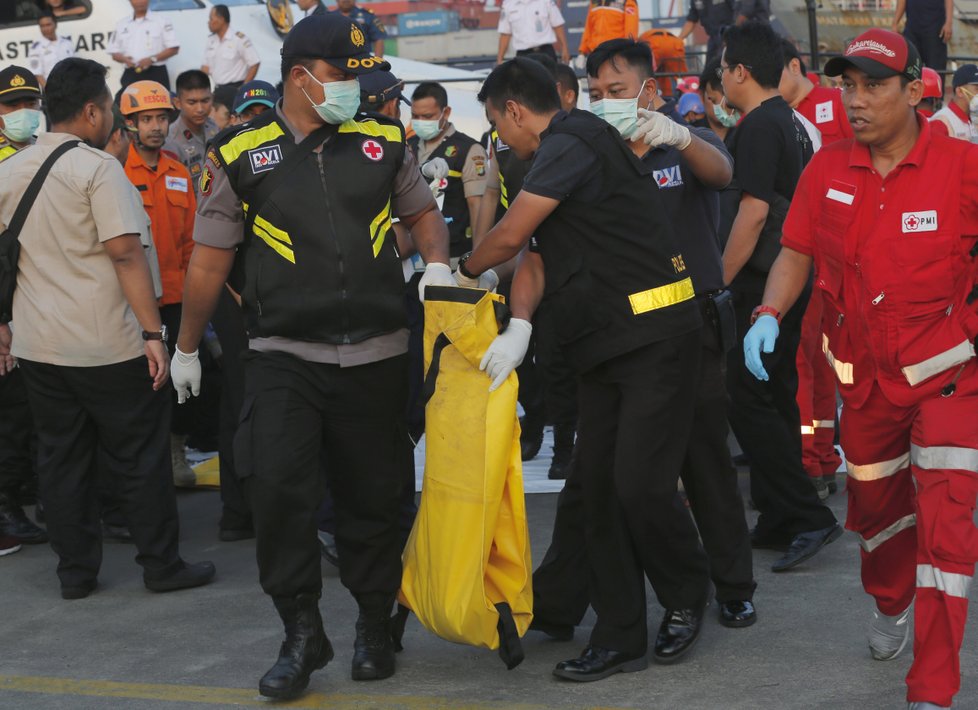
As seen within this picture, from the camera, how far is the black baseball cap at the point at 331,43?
14.6 feet

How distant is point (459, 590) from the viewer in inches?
174

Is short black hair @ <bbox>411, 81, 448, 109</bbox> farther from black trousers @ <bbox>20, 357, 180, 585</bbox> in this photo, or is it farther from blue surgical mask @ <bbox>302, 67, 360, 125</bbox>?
blue surgical mask @ <bbox>302, 67, 360, 125</bbox>

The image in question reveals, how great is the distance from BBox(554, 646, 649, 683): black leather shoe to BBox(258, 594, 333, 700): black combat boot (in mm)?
779

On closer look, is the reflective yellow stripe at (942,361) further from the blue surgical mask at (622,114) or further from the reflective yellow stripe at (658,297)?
the blue surgical mask at (622,114)

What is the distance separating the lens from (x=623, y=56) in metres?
4.96

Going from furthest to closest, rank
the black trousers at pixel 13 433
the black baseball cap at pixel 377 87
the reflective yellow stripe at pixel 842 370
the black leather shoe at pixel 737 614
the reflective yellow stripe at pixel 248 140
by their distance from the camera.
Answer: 1. the black baseball cap at pixel 377 87
2. the black trousers at pixel 13 433
3. the black leather shoe at pixel 737 614
4. the reflective yellow stripe at pixel 248 140
5. the reflective yellow stripe at pixel 842 370

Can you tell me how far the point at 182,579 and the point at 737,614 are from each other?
230cm

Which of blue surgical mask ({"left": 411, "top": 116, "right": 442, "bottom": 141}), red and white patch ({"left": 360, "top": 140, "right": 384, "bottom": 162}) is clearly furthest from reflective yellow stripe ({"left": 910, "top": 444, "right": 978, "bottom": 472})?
blue surgical mask ({"left": 411, "top": 116, "right": 442, "bottom": 141})

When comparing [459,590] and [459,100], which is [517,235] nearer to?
[459,590]

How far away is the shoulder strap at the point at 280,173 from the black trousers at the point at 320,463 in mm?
466

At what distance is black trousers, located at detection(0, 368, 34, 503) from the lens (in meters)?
6.68

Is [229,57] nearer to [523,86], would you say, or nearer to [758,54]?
[758,54]

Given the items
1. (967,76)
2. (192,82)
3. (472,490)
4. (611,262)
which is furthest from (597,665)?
(967,76)

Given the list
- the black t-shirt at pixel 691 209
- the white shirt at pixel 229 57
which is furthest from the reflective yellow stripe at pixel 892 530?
the white shirt at pixel 229 57
